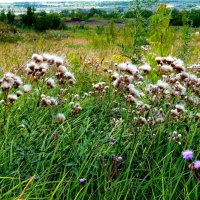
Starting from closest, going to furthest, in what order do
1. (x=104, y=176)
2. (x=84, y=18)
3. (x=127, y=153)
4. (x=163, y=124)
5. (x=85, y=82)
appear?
(x=104, y=176)
(x=127, y=153)
(x=163, y=124)
(x=85, y=82)
(x=84, y=18)

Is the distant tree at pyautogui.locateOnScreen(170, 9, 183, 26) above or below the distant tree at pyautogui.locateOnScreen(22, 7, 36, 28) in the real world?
above

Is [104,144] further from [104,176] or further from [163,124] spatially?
[163,124]

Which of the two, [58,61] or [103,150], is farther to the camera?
[58,61]

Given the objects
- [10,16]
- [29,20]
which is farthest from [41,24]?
[10,16]

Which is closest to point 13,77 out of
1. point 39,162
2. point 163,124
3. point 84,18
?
point 39,162

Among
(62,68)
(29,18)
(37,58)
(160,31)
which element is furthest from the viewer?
(29,18)

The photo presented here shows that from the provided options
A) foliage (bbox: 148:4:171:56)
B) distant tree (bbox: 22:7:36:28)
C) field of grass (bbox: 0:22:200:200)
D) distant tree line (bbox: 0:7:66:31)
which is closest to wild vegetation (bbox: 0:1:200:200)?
field of grass (bbox: 0:22:200:200)

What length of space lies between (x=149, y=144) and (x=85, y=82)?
2947 millimetres

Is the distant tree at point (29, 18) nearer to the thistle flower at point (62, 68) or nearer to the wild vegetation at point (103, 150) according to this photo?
the wild vegetation at point (103, 150)

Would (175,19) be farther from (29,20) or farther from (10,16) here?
(10,16)

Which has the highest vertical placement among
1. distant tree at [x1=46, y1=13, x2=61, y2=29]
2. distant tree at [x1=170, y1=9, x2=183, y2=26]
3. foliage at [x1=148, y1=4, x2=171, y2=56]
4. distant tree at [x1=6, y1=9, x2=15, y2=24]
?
foliage at [x1=148, y1=4, x2=171, y2=56]

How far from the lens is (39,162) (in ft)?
9.84

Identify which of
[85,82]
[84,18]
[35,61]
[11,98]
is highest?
[35,61]

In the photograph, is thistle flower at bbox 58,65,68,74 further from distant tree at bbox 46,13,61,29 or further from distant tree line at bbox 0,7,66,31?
distant tree at bbox 46,13,61,29
